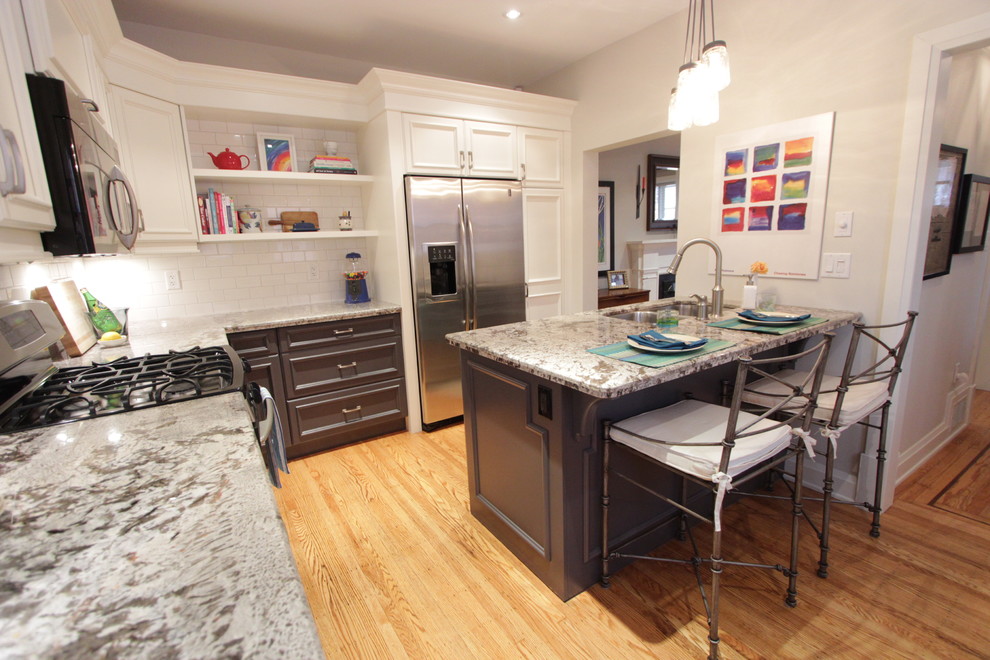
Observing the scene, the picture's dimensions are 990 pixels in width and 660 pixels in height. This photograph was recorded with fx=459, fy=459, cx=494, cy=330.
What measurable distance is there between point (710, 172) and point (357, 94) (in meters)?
2.31

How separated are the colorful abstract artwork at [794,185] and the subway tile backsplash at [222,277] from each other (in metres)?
2.73

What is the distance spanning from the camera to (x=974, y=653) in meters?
1.43

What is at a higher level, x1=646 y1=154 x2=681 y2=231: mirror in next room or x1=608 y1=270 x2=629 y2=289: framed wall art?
Result: x1=646 y1=154 x2=681 y2=231: mirror in next room

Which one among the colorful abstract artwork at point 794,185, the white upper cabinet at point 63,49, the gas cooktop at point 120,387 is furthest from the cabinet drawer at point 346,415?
the colorful abstract artwork at point 794,185

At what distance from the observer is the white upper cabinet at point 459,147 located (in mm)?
3008

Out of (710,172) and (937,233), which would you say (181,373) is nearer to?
(710,172)

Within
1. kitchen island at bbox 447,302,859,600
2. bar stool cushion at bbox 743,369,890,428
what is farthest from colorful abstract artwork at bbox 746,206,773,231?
bar stool cushion at bbox 743,369,890,428

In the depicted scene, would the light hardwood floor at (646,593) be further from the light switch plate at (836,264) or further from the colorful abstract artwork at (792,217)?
the colorful abstract artwork at (792,217)

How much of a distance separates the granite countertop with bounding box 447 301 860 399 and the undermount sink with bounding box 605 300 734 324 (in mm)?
44

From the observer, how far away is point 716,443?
1.36 m

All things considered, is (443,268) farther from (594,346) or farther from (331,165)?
(594,346)

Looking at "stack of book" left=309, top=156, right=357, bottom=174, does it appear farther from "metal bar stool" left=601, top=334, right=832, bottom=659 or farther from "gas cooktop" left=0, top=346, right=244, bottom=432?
"metal bar stool" left=601, top=334, right=832, bottom=659

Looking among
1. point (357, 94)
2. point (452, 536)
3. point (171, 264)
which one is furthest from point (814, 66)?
point (171, 264)

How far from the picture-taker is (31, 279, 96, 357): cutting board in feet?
5.90
